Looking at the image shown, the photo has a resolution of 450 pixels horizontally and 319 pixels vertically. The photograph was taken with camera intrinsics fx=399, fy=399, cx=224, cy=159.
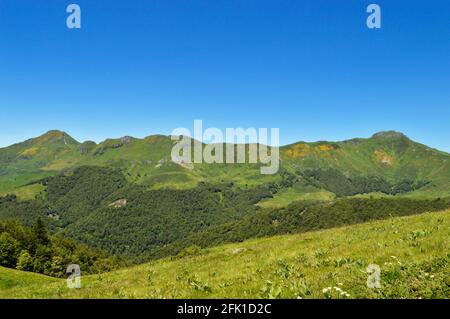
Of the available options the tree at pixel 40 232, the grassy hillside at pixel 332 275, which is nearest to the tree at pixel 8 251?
the tree at pixel 40 232

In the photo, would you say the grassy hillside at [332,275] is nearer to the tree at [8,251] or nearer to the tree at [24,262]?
the tree at [24,262]

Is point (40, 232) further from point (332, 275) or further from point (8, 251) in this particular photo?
point (332, 275)

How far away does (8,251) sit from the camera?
100125 millimetres

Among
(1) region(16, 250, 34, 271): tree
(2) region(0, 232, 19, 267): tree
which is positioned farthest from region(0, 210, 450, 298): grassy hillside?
(2) region(0, 232, 19, 267): tree

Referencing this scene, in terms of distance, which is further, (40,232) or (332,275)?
(40,232)

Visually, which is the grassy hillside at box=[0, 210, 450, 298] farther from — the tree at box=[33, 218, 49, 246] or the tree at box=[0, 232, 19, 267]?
the tree at box=[33, 218, 49, 246]

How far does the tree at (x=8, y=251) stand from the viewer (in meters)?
98.4

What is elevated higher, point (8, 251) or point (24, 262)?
point (8, 251)

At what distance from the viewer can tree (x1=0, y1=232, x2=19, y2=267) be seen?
98.4 meters

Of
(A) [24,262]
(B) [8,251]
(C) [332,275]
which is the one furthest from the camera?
(B) [8,251]

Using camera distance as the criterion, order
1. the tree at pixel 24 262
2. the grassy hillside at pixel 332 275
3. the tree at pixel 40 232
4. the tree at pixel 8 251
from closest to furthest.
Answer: the grassy hillside at pixel 332 275 → the tree at pixel 24 262 → the tree at pixel 8 251 → the tree at pixel 40 232

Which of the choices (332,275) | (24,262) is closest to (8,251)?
(24,262)

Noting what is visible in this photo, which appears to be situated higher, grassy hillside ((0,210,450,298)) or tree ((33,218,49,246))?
grassy hillside ((0,210,450,298))
